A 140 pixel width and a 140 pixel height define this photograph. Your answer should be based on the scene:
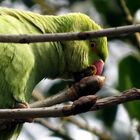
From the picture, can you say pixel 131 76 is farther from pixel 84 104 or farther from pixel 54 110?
pixel 54 110

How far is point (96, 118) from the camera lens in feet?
15.2

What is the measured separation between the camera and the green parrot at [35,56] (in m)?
2.80

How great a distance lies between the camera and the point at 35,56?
2.93m

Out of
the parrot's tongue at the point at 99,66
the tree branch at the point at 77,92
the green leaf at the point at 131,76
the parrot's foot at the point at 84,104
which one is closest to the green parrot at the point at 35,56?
the parrot's tongue at the point at 99,66

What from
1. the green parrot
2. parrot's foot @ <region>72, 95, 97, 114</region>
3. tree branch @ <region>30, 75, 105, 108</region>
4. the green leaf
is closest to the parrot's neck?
the green parrot

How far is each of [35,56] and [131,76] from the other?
1242mm

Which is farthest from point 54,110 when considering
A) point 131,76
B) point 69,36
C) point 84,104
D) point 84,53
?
point 131,76

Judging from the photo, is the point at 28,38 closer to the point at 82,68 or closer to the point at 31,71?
the point at 31,71

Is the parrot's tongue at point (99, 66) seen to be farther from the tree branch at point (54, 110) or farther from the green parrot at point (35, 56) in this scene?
the tree branch at point (54, 110)

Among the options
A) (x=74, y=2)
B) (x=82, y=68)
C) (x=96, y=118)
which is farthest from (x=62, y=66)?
(x=74, y=2)

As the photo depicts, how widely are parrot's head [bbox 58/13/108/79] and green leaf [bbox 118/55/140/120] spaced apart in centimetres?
65

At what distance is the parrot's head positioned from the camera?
3.17 m

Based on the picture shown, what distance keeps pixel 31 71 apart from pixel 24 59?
0.35 ft

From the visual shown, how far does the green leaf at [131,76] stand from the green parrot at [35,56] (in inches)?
25.6
